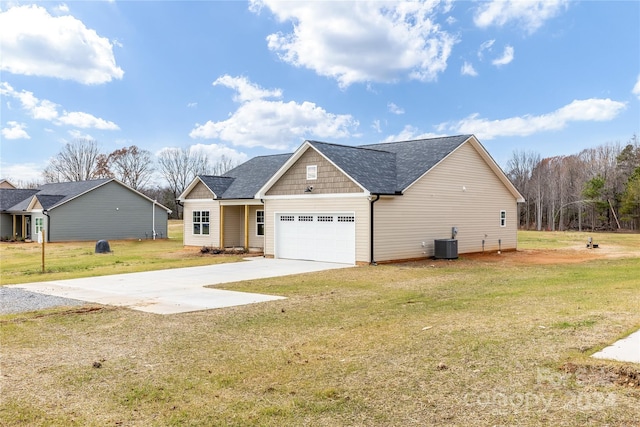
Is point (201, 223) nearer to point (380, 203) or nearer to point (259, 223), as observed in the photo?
point (259, 223)

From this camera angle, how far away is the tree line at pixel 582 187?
56125 millimetres

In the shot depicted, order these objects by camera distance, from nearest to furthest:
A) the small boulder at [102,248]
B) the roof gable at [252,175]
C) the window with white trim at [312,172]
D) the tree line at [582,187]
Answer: the window with white trim at [312,172] < the roof gable at [252,175] < the small boulder at [102,248] < the tree line at [582,187]

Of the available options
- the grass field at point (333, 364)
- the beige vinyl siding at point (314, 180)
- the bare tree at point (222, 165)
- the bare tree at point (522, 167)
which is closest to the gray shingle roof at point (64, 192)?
the beige vinyl siding at point (314, 180)

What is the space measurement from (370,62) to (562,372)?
747 inches

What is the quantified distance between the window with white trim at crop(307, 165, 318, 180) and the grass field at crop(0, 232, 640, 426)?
10.1 metres

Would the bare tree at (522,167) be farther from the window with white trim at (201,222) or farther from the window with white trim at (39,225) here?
the window with white trim at (39,225)

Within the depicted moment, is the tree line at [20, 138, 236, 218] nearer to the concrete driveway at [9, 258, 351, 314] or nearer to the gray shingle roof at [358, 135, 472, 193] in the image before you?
the gray shingle roof at [358, 135, 472, 193]

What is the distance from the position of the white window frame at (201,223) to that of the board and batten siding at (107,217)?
12628 millimetres

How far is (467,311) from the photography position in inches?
352

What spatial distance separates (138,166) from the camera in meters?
72.4

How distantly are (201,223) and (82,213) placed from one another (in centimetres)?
1361

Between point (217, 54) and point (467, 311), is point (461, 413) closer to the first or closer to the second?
point (467, 311)

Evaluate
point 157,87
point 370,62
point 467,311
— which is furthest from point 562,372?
point 157,87

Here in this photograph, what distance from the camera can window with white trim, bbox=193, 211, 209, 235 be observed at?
2812 centimetres
